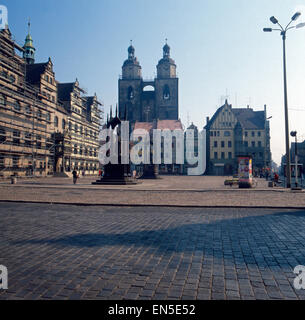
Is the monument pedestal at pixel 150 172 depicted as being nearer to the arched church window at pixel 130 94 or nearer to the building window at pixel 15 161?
the building window at pixel 15 161

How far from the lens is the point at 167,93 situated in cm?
9119

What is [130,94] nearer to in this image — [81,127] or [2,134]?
[81,127]

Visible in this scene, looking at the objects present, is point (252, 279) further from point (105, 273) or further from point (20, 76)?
point (20, 76)

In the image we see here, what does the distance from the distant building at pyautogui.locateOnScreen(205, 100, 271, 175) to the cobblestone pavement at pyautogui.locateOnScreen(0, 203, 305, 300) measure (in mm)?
61876

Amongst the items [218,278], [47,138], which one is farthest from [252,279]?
[47,138]

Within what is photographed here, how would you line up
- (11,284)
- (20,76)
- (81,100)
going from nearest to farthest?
(11,284) → (20,76) → (81,100)

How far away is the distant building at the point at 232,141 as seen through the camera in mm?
67688

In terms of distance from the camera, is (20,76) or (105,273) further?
(20,76)

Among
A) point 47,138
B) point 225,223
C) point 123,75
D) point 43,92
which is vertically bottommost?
point 225,223

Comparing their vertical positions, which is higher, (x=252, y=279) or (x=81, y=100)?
(x=81, y=100)

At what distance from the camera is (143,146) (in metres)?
69.2

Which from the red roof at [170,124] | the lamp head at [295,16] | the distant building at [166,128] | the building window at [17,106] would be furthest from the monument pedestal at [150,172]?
the red roof at [170,124]
